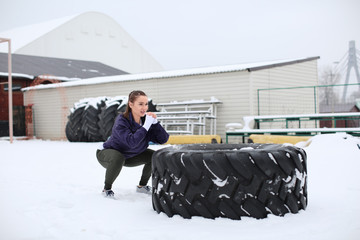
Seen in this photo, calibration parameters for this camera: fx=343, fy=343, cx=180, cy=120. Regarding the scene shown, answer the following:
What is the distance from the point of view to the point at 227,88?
9.23 m

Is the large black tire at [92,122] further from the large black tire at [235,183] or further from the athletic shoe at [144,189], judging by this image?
the large black tire at [235,183]

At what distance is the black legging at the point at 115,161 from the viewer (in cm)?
275

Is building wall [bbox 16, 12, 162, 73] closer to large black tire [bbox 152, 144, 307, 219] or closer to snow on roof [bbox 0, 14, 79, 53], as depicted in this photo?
snow on roof [bbox 0, 14, 79, 53]

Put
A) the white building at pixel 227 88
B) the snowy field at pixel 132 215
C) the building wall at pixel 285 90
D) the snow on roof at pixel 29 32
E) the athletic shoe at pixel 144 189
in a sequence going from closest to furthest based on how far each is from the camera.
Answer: the snowy field at pixel 132 215, the athletic shoe at pixel 144 189, the white building at pixel 227 88, the building wall at pixel 285 90, the snow on roof at pixel 29 32

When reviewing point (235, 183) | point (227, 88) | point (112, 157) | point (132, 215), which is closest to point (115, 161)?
point (112, 157)

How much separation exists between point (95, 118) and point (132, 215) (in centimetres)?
763

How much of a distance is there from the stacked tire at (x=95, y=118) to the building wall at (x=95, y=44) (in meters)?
18.4

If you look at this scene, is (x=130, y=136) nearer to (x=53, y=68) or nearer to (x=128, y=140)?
(x=128, y=140)

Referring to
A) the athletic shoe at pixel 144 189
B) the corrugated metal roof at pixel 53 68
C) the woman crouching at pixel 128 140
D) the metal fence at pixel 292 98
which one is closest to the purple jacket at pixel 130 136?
the woman crouching at pixel 128 140

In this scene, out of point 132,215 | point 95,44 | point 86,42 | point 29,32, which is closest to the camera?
point 132,215

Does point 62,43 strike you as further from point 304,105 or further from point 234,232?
point 234,232

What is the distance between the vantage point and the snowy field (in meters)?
1.84

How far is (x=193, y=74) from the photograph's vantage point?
969cm

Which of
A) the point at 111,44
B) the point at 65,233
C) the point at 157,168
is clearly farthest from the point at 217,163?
the point at 111,44
